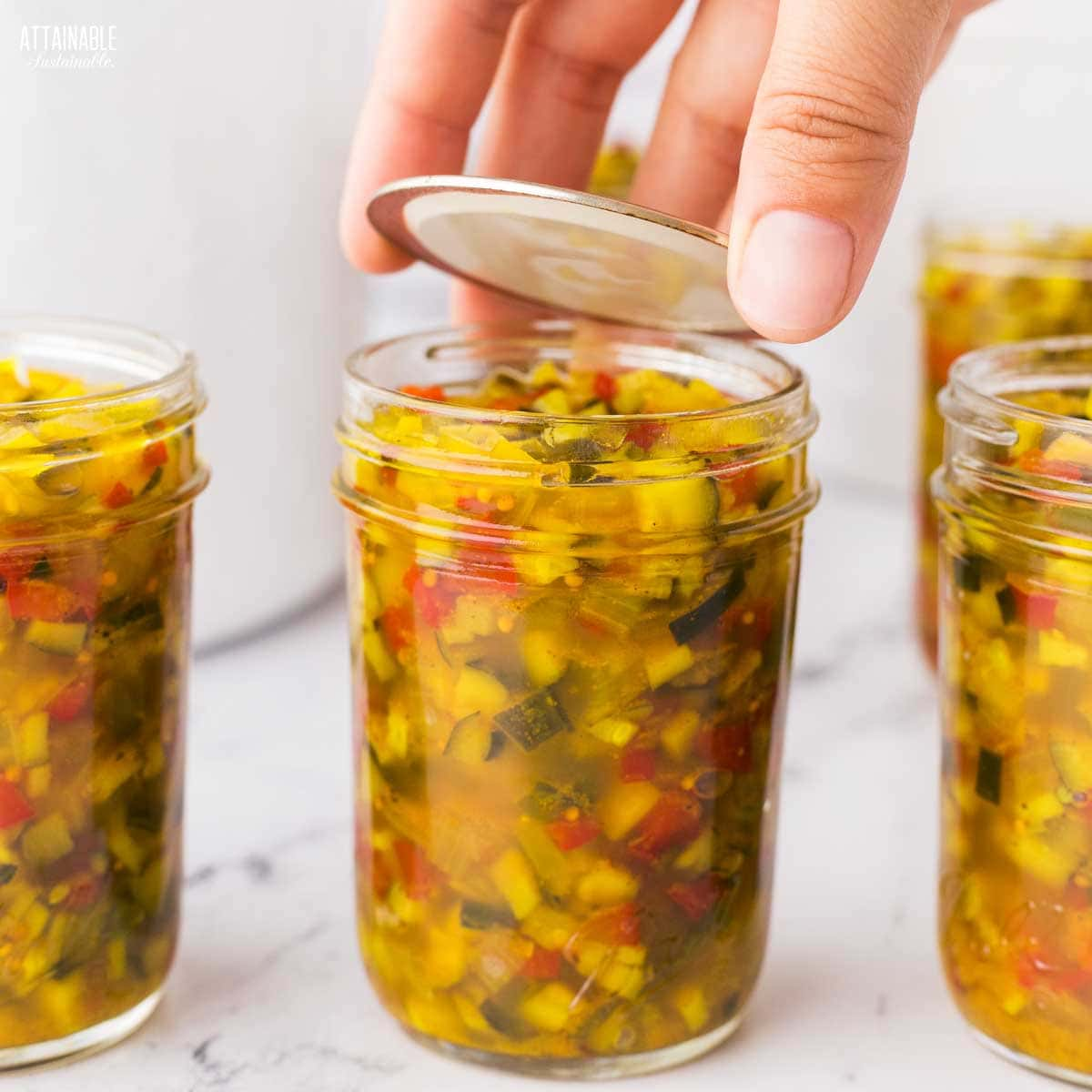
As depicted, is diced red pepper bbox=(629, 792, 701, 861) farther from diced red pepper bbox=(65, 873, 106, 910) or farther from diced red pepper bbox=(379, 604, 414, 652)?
diced red pepper bbox=(65, 873, 106, 910)

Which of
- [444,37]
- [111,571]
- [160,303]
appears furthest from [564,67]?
[111,571]

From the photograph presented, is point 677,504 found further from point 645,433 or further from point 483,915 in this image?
point 483,915

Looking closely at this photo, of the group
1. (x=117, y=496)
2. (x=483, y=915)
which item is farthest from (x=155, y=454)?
(x=483, y=915)

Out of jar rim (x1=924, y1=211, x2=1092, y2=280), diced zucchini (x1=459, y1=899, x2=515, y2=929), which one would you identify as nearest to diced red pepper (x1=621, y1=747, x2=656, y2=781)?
diced zucchini (x1=459, y1=899, x2=515, y2=929)

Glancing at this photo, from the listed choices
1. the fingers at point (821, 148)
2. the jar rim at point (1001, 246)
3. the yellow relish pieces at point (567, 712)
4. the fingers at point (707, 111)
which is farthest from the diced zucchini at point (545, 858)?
the jar rim at point (1001, 246)

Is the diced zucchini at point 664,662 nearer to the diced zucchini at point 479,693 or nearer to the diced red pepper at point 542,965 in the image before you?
the diced zucchini at point 479,693

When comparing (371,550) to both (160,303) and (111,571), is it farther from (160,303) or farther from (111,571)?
(160,303)
